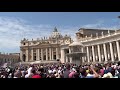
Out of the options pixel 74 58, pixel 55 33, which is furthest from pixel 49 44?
pixel 74 58

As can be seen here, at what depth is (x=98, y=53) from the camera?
54312 mm

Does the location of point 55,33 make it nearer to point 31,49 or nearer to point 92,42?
point 31,49

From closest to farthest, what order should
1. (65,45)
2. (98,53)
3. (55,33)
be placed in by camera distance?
(98,53) < (65,45) < (55,33)

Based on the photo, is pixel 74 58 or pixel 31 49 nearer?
pixel 74 58
